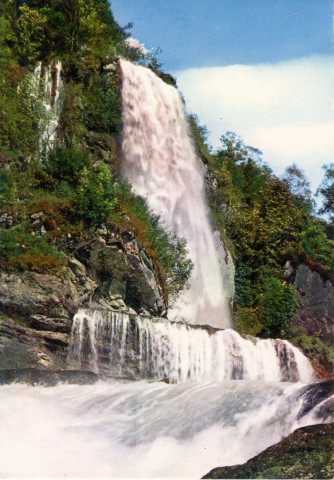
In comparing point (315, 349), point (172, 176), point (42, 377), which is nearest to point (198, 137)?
point (172, 176)

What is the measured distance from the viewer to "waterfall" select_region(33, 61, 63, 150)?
18808 mm

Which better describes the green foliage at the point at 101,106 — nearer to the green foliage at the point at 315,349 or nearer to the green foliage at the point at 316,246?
the green foliage at the point at 315,349

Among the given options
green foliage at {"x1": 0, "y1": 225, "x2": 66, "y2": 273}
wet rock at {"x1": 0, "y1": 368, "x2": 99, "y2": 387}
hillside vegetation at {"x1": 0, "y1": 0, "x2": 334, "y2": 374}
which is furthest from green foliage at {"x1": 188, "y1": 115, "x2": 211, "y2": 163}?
wet rock at {"x1": 0, "y1": 368, "x2": 99, "y2": 387}

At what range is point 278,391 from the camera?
10.9 m

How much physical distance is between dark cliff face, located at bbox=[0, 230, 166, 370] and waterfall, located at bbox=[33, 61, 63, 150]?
5.14m

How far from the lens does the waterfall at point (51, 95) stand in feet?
61.7

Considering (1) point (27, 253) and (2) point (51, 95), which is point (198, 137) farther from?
(1) point (27, 253)

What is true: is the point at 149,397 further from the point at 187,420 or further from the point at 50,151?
the point at 50,151

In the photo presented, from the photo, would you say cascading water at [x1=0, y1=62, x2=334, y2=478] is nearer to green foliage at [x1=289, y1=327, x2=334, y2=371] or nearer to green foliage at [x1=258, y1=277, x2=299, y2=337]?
green foliage at [x1=289, y1=327, x2=334, y2=371]

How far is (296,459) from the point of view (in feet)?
26.2

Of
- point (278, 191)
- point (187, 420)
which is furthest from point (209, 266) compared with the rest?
point (187, 420)

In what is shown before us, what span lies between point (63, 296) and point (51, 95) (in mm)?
9786

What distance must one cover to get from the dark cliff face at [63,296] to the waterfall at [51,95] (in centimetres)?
514

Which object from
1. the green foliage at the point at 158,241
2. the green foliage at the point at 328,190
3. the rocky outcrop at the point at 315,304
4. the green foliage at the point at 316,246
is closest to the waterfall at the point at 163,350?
the green foliage at the point at 158,241
